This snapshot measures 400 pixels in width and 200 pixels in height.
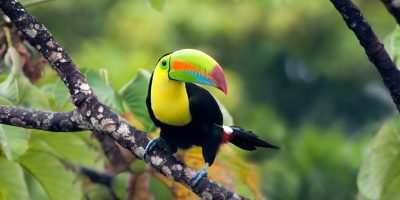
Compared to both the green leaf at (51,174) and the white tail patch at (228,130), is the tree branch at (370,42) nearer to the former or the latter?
the white tail patch at (228,130)

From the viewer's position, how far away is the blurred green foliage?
8633 millimetres

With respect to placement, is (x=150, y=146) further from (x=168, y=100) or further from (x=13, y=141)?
(x=13, y=141)

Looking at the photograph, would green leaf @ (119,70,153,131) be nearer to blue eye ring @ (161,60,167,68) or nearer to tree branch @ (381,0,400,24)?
blue eye ring @ (161,60,167,68)

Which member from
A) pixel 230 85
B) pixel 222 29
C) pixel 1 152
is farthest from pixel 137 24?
pixel 1 152

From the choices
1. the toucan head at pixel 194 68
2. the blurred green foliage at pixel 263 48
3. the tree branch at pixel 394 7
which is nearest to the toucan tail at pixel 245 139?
the toucan head at pixel 194 68

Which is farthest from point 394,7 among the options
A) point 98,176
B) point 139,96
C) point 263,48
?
point 263,48

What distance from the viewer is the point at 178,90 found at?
10.9 ft

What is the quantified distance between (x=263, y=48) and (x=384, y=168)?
6613 millimetres

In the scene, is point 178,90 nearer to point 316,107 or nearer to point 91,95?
point 91,95

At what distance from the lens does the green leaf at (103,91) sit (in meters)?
3.84

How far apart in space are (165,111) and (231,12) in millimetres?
6063

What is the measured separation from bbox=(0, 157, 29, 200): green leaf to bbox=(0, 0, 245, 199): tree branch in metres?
0.77

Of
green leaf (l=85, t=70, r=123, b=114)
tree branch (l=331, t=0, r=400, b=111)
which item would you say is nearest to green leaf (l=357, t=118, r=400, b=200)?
green leaf (l=85, t=70, r=123, b=114)

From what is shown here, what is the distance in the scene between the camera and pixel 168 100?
3277 millimetres
